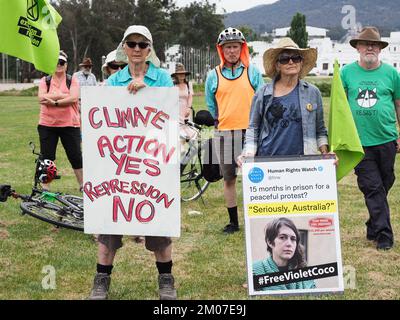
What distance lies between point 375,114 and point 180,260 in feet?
7.54

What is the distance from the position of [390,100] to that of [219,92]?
1690mm

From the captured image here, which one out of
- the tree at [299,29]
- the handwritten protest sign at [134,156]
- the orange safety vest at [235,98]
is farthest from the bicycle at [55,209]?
the tree at [299,29]

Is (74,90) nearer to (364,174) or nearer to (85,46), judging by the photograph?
(364,174)

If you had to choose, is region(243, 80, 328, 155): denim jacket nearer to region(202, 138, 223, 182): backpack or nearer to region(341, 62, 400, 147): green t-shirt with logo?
region(341, 62, 400, 147): green t-shirt with logo

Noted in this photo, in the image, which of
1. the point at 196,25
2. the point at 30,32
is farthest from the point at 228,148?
the point at 196,25

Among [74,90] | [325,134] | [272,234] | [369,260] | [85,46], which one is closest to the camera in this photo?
[272,234]

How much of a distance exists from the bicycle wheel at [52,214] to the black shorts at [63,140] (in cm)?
94

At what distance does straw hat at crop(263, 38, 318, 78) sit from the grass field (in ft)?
5.70

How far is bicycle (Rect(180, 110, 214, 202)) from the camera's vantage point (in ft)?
27.5

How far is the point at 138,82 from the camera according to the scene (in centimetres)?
433

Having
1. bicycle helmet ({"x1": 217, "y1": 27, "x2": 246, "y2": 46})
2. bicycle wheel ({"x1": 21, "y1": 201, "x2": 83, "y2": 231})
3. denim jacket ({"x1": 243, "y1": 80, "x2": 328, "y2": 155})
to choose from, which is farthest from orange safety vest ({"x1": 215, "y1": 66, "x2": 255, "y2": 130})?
bicycle wheel ({"x1": 21, "y1": 201, "x2": 83, "y2": 231})

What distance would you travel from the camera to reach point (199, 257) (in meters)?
5.92
